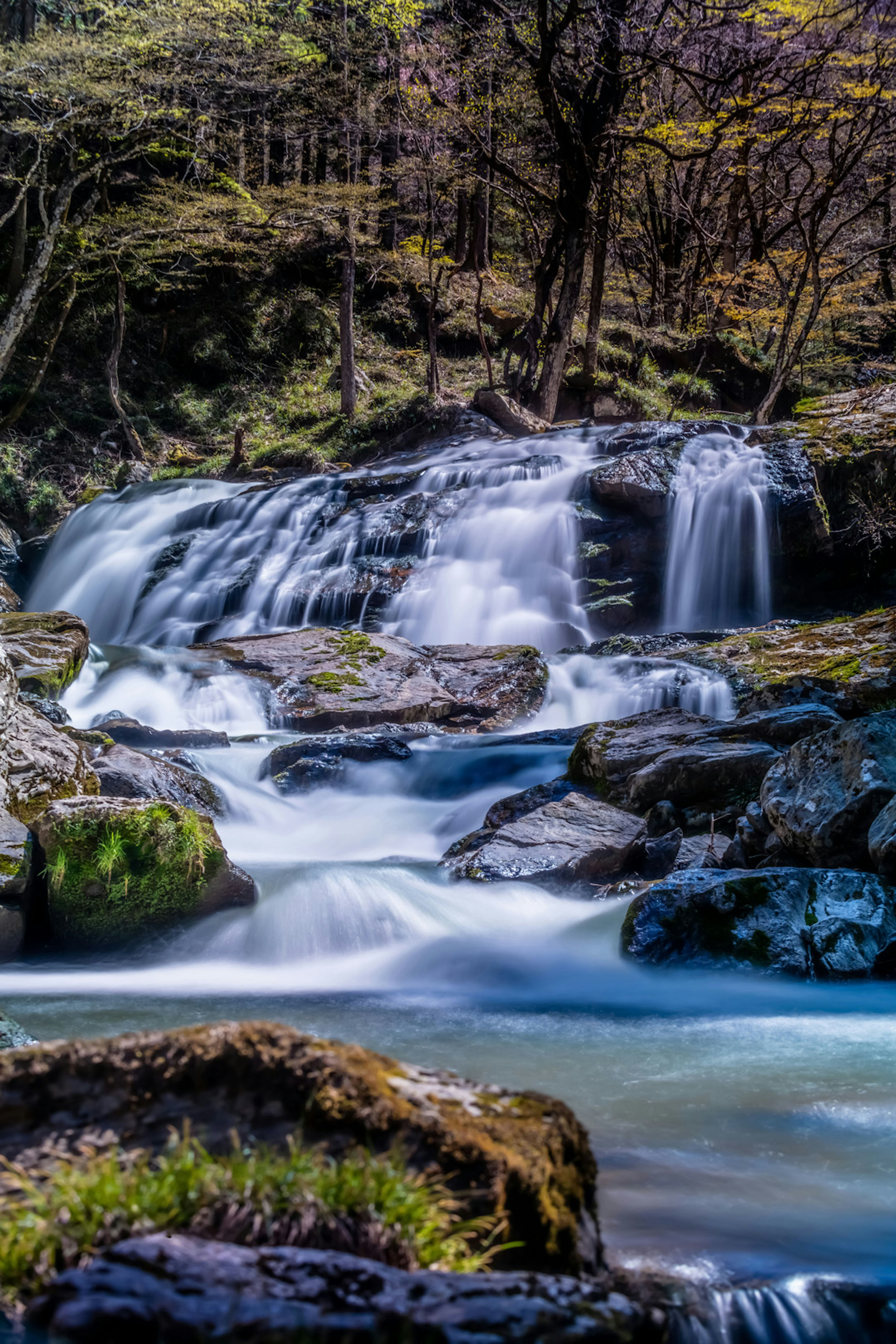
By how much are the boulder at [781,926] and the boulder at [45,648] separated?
7086mm

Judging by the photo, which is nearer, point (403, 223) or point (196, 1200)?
point (196, 1200)

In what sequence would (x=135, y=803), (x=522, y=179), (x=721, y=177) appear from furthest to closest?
1. (x=721, y=177)
2. (x=522, y=179)
3. (x=135, y=803)

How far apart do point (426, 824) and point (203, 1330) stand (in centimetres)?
642

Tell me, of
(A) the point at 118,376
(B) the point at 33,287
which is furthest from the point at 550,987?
(A) the point at 118,376

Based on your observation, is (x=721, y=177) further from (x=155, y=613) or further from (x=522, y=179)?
(x=155, y=613)

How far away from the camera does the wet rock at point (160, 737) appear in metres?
8.93

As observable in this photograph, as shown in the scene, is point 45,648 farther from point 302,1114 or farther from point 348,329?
point 348,329

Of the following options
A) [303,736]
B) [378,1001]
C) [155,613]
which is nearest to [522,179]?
[155,613]

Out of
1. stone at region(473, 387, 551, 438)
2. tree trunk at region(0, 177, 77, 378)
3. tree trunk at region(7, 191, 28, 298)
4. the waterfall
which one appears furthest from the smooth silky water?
tree trunk at region(7, 191, 28, 298)

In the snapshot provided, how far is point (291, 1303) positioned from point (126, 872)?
13.3 feet

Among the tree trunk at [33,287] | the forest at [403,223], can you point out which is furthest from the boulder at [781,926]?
the tree trunk at [33,287]

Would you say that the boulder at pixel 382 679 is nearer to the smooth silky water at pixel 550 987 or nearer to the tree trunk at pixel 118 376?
the smooth silky water at pixel 550 987

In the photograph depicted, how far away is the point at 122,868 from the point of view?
513 centimetres

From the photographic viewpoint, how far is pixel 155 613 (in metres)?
14.9
